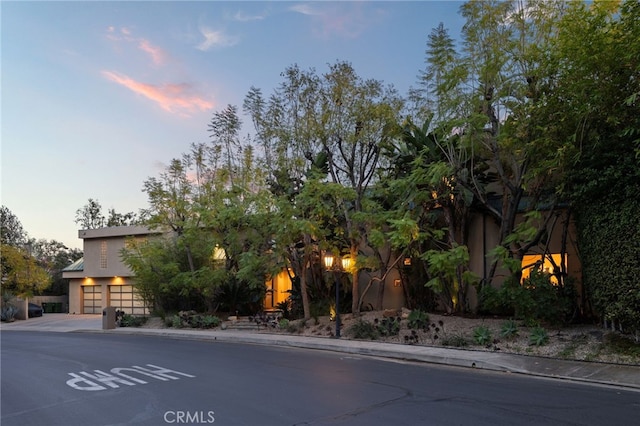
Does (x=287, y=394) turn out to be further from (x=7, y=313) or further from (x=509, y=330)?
(x=7, y=313)

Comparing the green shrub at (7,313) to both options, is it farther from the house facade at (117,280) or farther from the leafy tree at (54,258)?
the leafy tree at (54,258)

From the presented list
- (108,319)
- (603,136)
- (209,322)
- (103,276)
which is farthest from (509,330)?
(103,276)

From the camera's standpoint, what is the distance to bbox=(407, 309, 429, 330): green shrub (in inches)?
661

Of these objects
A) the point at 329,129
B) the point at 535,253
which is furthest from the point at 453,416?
the point at 329,129

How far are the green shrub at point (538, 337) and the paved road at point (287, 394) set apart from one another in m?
3.05

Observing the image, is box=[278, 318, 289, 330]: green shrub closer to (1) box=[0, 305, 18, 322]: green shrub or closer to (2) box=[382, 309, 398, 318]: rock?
(2) box=[382, 309, 398, 318]: rock

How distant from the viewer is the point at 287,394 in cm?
862

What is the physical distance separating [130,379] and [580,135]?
483 inches

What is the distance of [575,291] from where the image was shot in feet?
50.6

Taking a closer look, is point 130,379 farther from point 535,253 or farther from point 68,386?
point 535,253

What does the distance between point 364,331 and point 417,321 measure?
73.4 inches

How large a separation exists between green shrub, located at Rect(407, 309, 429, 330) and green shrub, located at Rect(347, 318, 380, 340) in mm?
1178

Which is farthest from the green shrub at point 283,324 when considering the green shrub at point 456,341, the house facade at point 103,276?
the house facade at point 103,276

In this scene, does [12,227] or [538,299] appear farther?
[12,227]
